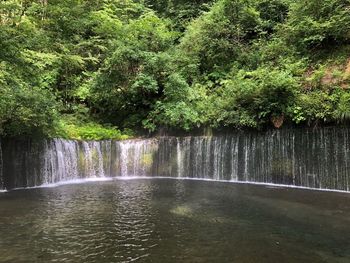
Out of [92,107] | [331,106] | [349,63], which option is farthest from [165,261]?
[92,107]

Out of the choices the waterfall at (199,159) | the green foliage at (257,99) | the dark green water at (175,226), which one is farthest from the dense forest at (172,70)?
the dark green water at (175,226)

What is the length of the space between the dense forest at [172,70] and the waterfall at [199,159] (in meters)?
0.59

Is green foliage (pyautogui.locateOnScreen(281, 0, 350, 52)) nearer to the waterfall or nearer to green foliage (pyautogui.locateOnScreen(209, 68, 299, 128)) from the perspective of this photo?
green foliage (pyautogui.locateOnScreen(209, 68, 299, 128))

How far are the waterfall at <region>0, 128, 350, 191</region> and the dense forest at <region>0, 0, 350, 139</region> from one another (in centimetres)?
59

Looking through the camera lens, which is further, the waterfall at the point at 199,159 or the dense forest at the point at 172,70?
the dense forest at the point at 172,70

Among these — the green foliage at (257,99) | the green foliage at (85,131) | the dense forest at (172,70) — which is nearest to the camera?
the dense forest at (172,70)

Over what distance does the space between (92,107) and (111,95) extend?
6.15ft

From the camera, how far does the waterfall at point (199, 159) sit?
12469 mm

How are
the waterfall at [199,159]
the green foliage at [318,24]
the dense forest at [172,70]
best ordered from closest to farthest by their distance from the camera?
the waterfall at [199,159]
the dense forest at [172,70]
the green foliage at [318,24]

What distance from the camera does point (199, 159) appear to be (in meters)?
15.9

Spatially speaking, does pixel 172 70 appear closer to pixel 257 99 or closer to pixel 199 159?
pixel 199 159

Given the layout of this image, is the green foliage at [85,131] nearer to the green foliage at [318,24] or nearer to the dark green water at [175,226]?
the dark green water at [175,226]

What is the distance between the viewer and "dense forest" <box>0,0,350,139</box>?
12953 mm

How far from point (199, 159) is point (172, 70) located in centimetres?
511
